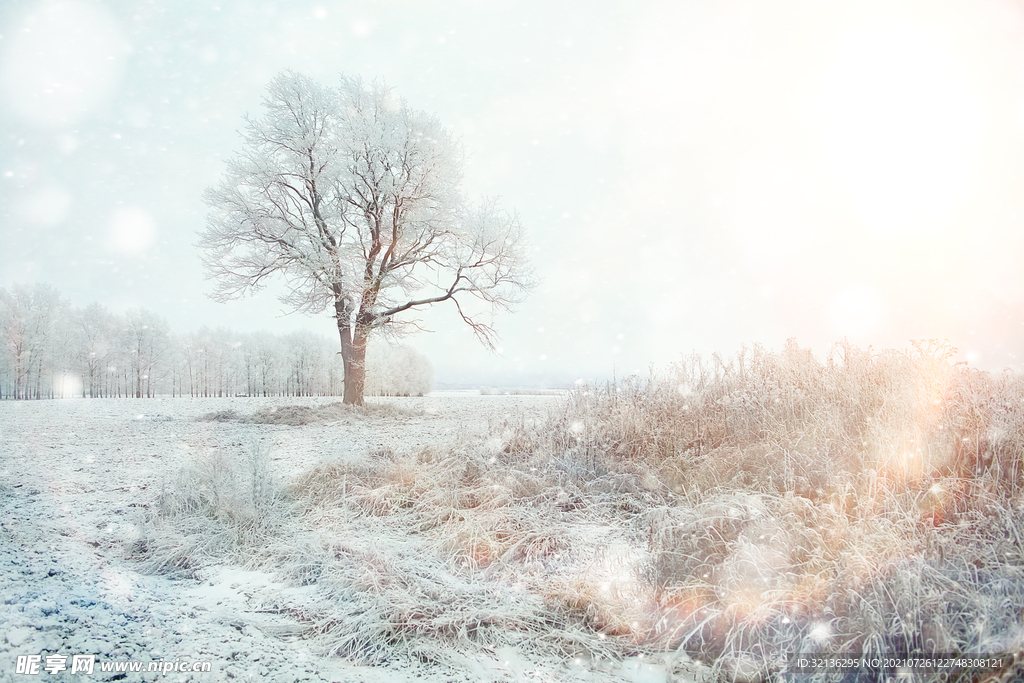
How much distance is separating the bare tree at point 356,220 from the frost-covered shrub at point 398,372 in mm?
3455

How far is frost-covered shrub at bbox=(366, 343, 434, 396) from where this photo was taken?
1459cm

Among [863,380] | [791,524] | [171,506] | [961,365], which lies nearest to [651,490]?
[791,524]

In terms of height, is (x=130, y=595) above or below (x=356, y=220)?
below

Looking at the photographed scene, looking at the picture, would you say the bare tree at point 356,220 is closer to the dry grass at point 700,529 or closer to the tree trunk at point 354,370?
the tree trunk at point 354,370

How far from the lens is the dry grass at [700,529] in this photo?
7.90 feet

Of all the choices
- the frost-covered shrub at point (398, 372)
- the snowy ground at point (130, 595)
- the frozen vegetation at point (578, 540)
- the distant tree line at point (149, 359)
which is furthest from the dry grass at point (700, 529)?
the frost-covered shrub at point (398, 372)

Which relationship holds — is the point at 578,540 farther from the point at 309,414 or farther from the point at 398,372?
the point at 398,372

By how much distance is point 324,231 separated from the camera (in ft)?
35.0

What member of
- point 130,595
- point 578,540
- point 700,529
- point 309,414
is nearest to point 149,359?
point 309,414

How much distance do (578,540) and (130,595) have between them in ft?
10.5

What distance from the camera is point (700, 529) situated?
303 cm

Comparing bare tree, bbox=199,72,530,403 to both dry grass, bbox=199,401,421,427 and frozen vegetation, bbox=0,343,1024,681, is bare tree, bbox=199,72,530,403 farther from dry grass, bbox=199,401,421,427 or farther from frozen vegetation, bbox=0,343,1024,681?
frozen vegetation, bbox=0,343,1024,681

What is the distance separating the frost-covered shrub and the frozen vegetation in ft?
26.1

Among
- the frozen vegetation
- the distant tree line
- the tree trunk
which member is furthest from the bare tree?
the frozen vegetation
